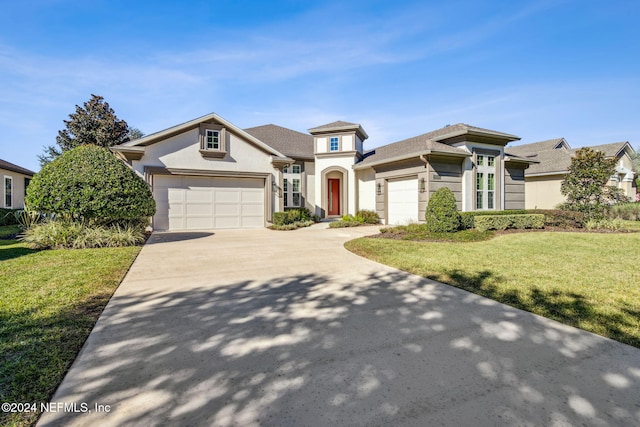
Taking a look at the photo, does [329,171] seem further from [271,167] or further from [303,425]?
[303,425]

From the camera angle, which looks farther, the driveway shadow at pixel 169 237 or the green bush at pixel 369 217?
the green bush at pixel 369 217

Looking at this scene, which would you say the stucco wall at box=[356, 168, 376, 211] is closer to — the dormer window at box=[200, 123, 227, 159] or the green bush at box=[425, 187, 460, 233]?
the green bush at box=[425, 187, 460, 233]

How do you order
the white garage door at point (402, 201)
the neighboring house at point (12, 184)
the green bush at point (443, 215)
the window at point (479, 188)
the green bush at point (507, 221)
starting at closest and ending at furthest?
the green bush at point (443, 215) → the green bush at point (507, 221) → the white garage door at point (402, 201) → the window at point (479, 188) → the neighboring house at point (12, 184)

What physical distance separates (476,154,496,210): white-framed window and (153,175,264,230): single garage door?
1065cm

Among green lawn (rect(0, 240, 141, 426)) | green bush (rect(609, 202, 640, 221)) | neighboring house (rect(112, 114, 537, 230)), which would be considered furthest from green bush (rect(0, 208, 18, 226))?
green bush (rect(609, 202, 640, 221))

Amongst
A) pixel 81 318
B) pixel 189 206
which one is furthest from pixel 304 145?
pixel 81 318

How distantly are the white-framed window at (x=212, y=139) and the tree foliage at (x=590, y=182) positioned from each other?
16.3 metres

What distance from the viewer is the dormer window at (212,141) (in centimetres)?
1326

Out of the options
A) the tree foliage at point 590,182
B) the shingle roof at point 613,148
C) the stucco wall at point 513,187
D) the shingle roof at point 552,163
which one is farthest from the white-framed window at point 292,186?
the shingle roof at point 613,148

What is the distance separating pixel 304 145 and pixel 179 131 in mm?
8017

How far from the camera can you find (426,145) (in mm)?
13500

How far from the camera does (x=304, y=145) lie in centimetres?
1898

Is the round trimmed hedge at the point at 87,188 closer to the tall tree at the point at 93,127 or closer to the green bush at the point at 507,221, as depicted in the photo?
the green bush at the point at 507,221

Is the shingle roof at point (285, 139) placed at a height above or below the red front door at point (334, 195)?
above
